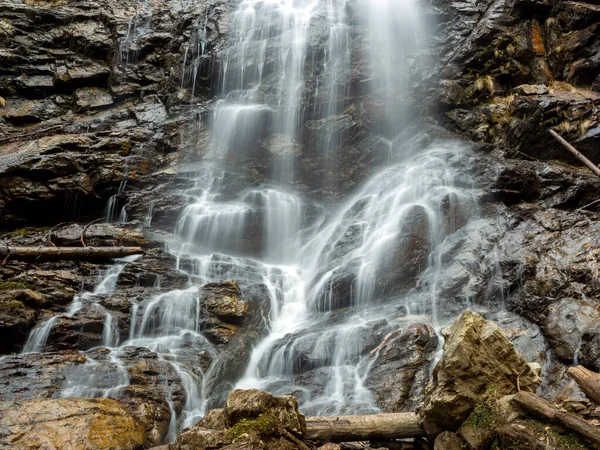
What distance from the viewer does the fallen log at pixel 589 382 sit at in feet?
11.9

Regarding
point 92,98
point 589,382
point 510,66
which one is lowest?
point 589,382

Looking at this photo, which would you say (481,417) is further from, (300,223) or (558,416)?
(300,223)

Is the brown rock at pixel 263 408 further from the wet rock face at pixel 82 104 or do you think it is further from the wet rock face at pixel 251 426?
the wet rock face at pixel 82 104

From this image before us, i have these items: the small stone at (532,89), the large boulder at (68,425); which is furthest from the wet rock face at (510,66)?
the large boulder at (68,425)

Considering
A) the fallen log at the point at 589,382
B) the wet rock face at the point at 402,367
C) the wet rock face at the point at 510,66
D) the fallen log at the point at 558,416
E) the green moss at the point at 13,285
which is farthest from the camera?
the wet rock face at the point at 510,66

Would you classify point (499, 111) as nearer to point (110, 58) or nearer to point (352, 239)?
point (352, 239)

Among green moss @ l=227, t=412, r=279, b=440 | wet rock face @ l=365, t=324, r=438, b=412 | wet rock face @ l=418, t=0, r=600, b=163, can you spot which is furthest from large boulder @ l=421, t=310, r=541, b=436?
wet rock face @ l=418, t=0, r=600, b=163

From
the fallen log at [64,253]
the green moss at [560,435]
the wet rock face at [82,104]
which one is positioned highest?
the wet rock face at [82,104]

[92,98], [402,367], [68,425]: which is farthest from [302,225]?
[92,98]

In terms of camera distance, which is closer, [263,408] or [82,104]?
[263,408]

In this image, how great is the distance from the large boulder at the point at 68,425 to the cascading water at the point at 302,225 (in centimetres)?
88

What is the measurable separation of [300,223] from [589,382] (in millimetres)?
11576

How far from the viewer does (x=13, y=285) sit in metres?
9.79

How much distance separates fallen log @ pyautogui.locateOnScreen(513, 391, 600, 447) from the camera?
128 inches
